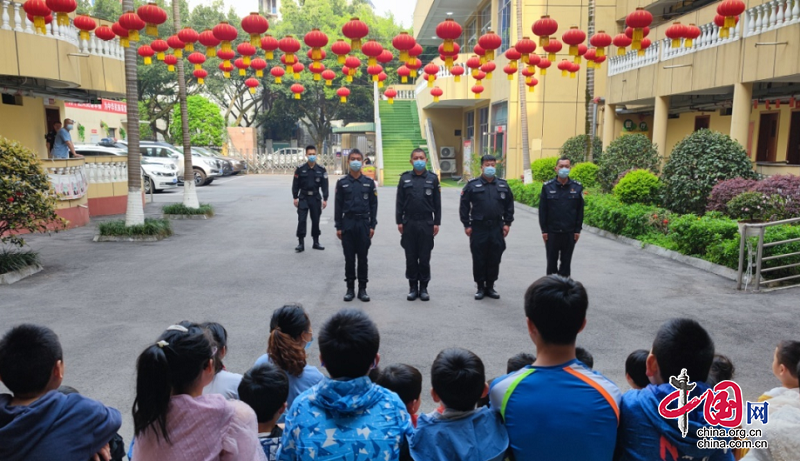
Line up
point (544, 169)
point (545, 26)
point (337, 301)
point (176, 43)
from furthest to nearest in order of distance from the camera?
point (544, 169) → point (176, 43) → point (545, 26) → point (337, 301)

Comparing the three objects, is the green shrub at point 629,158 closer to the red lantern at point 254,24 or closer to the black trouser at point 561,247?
the black trouser at point 561,247

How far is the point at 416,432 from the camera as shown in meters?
2.33

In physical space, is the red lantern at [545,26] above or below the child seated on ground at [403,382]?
above

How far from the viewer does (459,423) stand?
2312 mm

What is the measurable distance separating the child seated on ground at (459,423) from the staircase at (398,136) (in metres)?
25.7

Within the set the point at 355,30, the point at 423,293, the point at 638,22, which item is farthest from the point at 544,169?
the point at 423,293

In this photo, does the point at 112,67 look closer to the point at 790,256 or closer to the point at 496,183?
the point at 496,183

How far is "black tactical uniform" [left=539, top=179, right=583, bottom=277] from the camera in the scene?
788cm

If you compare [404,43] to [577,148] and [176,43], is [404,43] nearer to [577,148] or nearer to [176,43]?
[176,43]

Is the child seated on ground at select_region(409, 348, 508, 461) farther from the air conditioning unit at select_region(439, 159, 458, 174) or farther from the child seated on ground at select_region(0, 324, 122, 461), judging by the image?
the air conditioning unit at select_region(439, 159, 458, 174)

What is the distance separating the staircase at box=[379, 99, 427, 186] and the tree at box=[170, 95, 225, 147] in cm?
977

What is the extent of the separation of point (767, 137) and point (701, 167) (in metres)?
9.32

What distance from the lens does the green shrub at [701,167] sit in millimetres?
11977

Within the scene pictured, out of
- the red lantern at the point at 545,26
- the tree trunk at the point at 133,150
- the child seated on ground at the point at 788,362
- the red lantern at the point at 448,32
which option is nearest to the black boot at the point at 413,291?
the red lantern at the point at 448,32
